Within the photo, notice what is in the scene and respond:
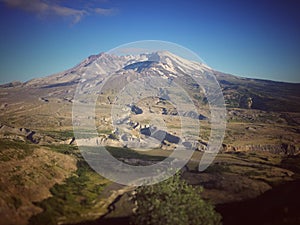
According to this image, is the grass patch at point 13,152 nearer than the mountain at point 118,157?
No

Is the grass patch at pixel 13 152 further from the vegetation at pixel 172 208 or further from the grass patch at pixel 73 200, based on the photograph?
the vegetation at pixel 172 208

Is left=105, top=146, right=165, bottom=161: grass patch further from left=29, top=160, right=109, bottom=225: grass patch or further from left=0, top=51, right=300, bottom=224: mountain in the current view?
left=29, top=160, right=109, bottom=225: grass patch

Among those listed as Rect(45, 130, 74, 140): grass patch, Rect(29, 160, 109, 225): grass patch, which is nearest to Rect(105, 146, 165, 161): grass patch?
Rect(29, 160, 109, 225): grass patch

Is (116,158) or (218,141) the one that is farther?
(218,141)

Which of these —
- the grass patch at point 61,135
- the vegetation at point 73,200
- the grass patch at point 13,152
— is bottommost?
the grass patch at point 61,135

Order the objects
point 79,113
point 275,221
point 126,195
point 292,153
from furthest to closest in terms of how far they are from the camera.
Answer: point 79,113 → point 292,153 → point 126,195 → point 275,221

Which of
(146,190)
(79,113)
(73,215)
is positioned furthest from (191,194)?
(79,113)

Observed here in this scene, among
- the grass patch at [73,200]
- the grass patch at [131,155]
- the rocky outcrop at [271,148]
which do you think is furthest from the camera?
the rocky outcrop at [271,148]

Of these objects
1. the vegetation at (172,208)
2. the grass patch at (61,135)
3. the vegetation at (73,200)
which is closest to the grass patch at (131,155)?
the vegetation at (73,200)

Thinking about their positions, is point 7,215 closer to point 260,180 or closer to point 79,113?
point 260,180
